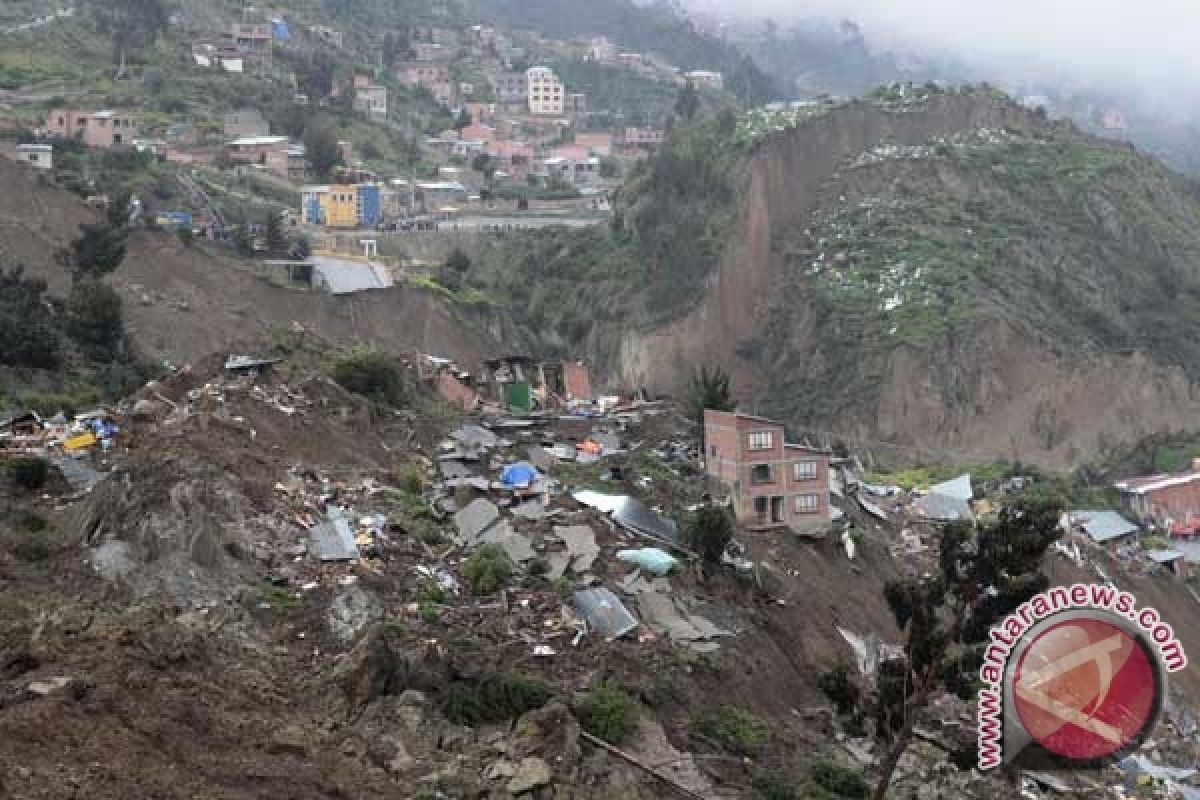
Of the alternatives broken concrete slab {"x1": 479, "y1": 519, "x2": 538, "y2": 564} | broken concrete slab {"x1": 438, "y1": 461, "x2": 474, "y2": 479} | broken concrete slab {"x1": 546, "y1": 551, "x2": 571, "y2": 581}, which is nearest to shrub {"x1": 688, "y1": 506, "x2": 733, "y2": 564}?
broken concrete slab {"x1": 546, "y1": 551, "x2": 571, "y2": 581}

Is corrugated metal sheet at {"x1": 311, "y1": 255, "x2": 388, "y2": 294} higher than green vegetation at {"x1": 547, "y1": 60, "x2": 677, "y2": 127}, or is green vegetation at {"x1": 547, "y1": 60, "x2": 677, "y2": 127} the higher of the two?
green vegetation at {"x1": 547, "y1": 60, "x2": 677, "y2": 127}

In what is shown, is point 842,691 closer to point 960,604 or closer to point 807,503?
point 960,604

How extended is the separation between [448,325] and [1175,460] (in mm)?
19025

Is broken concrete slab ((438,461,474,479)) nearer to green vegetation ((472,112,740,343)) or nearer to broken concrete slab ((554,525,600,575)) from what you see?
broken concrete slab ((554,525,600,575))

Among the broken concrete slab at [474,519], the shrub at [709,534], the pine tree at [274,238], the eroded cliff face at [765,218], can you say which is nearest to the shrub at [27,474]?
the broken concrete slab at [474,519]

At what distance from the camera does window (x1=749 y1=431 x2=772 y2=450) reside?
78.3ft

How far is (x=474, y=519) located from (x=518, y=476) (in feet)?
6.74

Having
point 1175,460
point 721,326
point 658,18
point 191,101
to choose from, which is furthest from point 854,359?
point 658,18

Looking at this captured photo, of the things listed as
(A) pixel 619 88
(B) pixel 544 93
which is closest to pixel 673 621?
(B) pixel 544 93

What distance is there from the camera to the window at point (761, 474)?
23781 mm

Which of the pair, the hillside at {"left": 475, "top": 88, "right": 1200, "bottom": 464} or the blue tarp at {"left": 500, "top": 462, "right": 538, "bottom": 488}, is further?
the hillside at {"left": 475, "top": 88, "right": 1200, "bottom": 464}

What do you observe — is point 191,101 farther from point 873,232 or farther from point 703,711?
point 703,711

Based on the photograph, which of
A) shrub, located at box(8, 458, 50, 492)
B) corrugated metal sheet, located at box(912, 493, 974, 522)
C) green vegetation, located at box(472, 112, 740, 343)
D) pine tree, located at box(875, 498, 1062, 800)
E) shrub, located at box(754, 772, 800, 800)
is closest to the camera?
shrub, located at box(754, 772, 800, 800)

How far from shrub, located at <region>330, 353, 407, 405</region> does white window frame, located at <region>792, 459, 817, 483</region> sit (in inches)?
232
